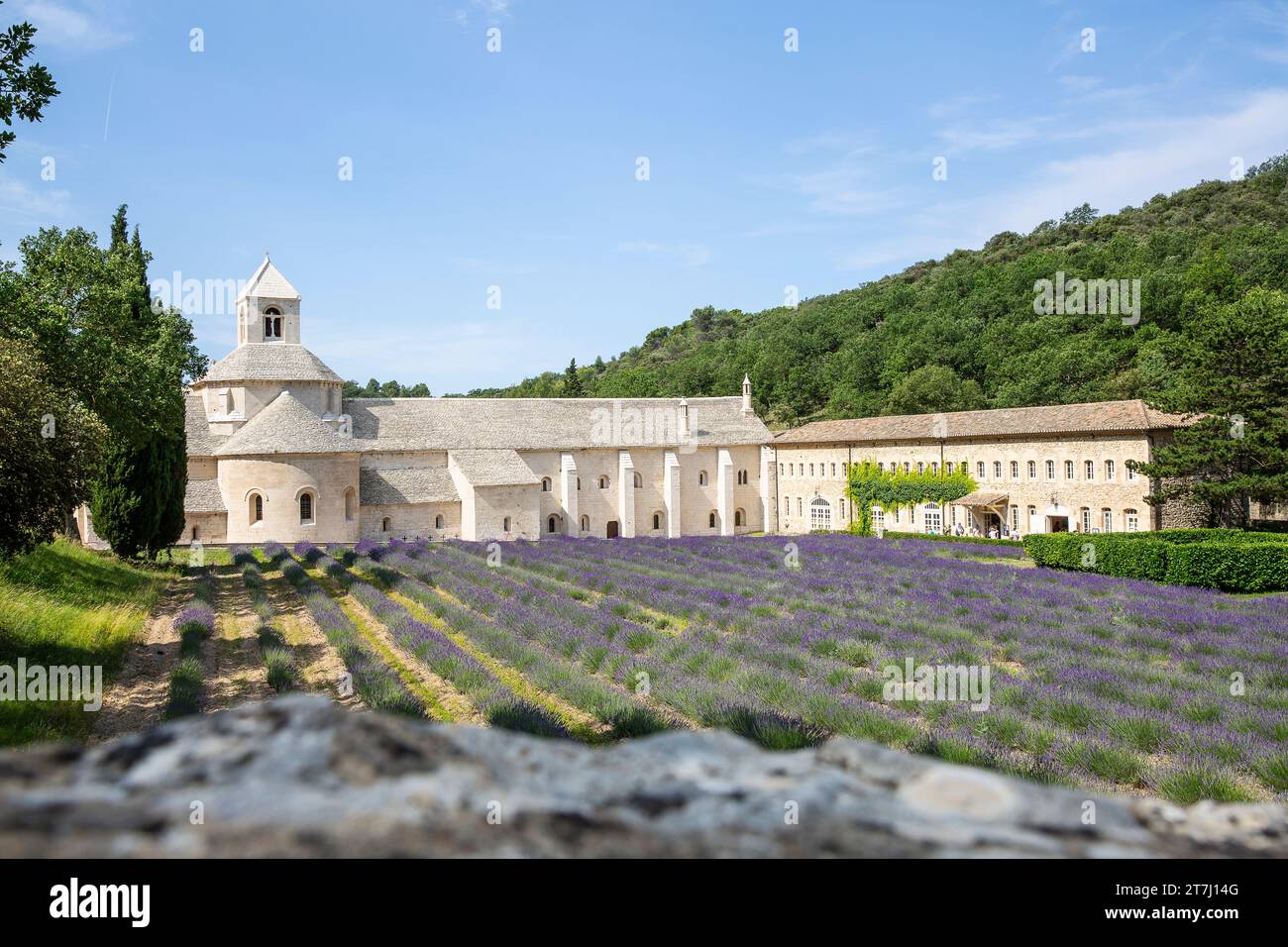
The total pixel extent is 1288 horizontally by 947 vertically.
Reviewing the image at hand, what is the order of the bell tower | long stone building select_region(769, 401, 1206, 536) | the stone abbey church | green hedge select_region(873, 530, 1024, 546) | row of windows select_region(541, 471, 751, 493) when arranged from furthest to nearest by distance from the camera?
row of windows select_region(541, 471, 751, 493) < the bell tower < the stone abbey church < green hedge select_region(873, 530, 1024, 546) < long stone building select_region(769, 401, 1206, 536)

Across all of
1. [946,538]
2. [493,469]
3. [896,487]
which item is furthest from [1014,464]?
[493,469]

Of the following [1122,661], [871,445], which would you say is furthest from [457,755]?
[871,445]

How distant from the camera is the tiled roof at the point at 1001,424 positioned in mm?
34594

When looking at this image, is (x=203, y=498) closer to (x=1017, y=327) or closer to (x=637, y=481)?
(x=637, y=481)

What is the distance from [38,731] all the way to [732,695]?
28.3 feet

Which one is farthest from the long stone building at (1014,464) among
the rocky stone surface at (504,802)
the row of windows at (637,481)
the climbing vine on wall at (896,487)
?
the rocky stone surface at (504,802)

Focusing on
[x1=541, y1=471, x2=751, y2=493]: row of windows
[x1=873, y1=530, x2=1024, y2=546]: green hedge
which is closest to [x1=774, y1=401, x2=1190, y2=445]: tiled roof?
[x1=541, y1=471, x2=751, y2=493]: row of windows

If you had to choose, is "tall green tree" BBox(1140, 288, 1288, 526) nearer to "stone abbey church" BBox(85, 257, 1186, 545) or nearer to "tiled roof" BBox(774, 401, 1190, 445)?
"stone abbey church" BBox(85, 257, 1186, 545)

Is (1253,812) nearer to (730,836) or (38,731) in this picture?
(730,836)

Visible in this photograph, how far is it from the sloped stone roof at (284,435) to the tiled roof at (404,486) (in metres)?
2.37

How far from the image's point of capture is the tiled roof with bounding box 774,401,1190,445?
34.6 m

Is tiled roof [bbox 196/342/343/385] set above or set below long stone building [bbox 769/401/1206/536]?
above

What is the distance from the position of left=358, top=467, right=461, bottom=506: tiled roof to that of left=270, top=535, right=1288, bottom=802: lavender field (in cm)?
1395

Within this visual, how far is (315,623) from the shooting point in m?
19.4
